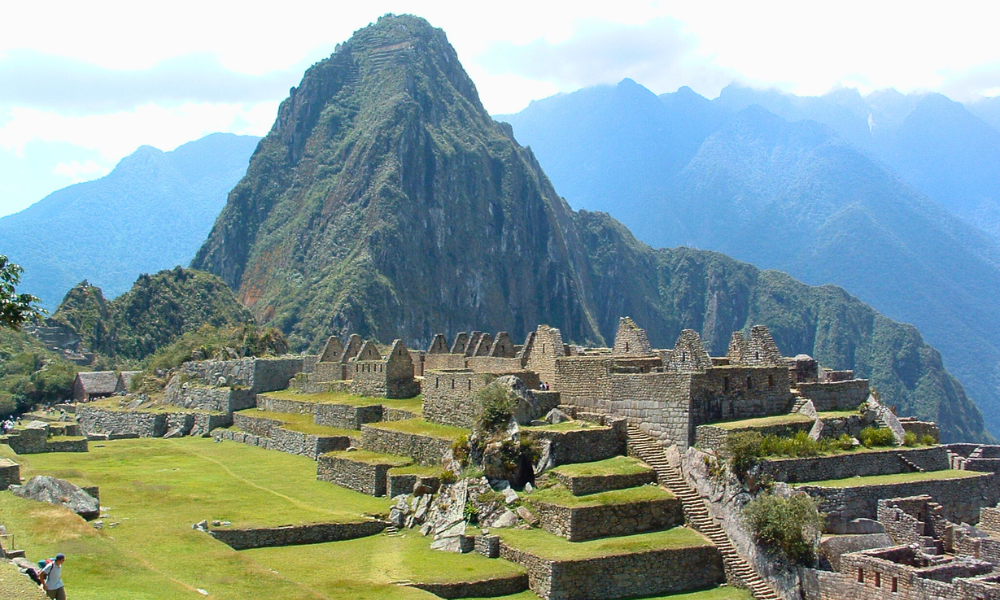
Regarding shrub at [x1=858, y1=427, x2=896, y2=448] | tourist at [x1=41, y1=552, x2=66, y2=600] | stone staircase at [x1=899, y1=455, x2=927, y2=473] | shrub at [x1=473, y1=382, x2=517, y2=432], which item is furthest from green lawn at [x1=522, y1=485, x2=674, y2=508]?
tourist at [x1=41, y1=552, x2=66, y2=600]

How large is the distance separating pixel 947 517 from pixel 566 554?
9345mm

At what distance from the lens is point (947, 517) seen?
71.8ft

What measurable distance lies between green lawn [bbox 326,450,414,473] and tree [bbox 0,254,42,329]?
10.3m

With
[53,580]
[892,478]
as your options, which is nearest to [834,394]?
[892,478]

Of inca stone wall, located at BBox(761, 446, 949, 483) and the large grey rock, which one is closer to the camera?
the large grey rock

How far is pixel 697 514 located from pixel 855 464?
400 cm

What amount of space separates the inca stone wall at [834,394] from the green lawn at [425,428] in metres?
9.04

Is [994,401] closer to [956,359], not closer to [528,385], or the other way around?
[956,359]

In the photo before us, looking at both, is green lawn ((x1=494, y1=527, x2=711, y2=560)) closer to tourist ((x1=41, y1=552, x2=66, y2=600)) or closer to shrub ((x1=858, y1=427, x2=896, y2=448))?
shrub ((x1=858, y1=427, x2=896, y2=448))

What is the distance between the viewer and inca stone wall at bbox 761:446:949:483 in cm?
2088

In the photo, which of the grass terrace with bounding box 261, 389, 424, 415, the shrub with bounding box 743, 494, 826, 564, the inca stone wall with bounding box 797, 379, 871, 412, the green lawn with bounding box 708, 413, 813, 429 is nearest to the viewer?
the shrub with bounding box 743, 494, 826, 564

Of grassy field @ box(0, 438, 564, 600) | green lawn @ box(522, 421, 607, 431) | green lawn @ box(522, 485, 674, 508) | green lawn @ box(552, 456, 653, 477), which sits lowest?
grassy field @ box(0, 438, 564, 600)

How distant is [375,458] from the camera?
27.5 m

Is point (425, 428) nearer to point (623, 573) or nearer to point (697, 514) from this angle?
point (697, 514)
